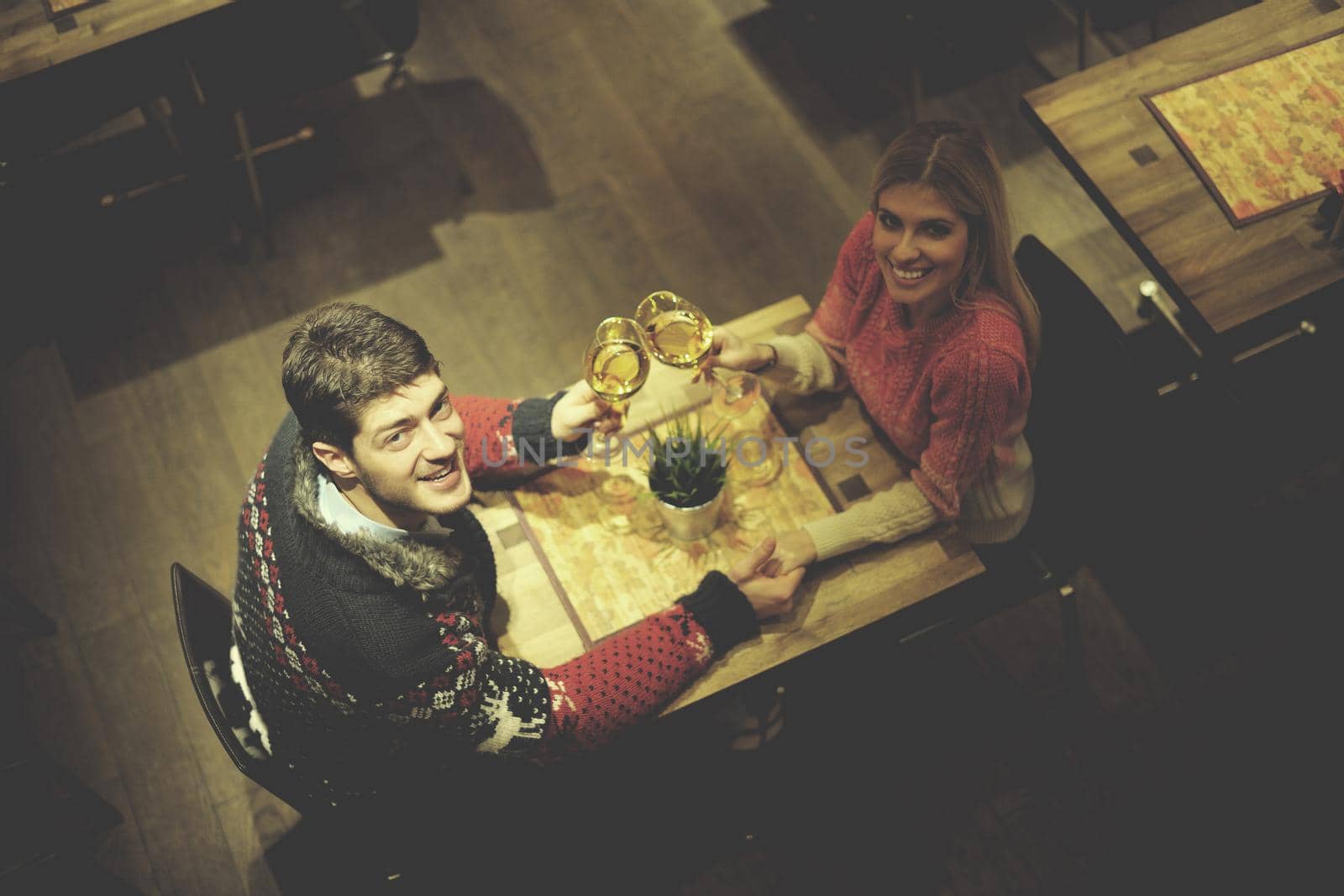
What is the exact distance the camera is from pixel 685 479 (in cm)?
211

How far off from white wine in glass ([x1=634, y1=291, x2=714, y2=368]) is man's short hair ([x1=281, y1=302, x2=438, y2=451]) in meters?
0.51

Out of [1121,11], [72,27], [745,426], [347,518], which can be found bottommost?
[745,426]

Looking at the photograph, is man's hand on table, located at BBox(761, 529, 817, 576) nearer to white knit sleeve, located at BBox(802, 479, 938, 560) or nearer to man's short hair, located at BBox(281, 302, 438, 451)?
white knit sleeve, located at BBox(802, 479, 938, 560)

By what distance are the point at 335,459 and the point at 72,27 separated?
6.73 feet

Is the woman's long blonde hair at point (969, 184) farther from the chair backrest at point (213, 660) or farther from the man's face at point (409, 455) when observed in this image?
the chair backrest at point (213, 660)

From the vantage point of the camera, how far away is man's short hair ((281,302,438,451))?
5.92ft

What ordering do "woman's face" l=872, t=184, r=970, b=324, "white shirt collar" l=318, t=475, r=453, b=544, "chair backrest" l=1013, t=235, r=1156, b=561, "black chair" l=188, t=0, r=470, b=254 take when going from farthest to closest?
"black chair" l=188, t=0, r=470, b=254 < "chair backrest" l=1013, t=235, r=1156, b=561 < "woman's face" l=872, t=184, r=970, b=324 < "white shirt collar" l=318, t=475, r=453, b=544

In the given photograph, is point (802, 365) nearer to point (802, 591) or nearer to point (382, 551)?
point (802, 591)

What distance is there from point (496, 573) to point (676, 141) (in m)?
2.35

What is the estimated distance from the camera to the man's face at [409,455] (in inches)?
72.3

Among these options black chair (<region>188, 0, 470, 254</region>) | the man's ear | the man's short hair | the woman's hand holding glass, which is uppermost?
black chair (<region>188, 0, 470, 254</region>)

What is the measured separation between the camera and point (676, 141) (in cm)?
404

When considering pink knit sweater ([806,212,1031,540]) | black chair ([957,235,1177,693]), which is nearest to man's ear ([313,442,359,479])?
pink knit sweater ([806,212,1031,540])

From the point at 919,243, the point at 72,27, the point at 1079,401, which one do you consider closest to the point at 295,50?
the point at 72,27
